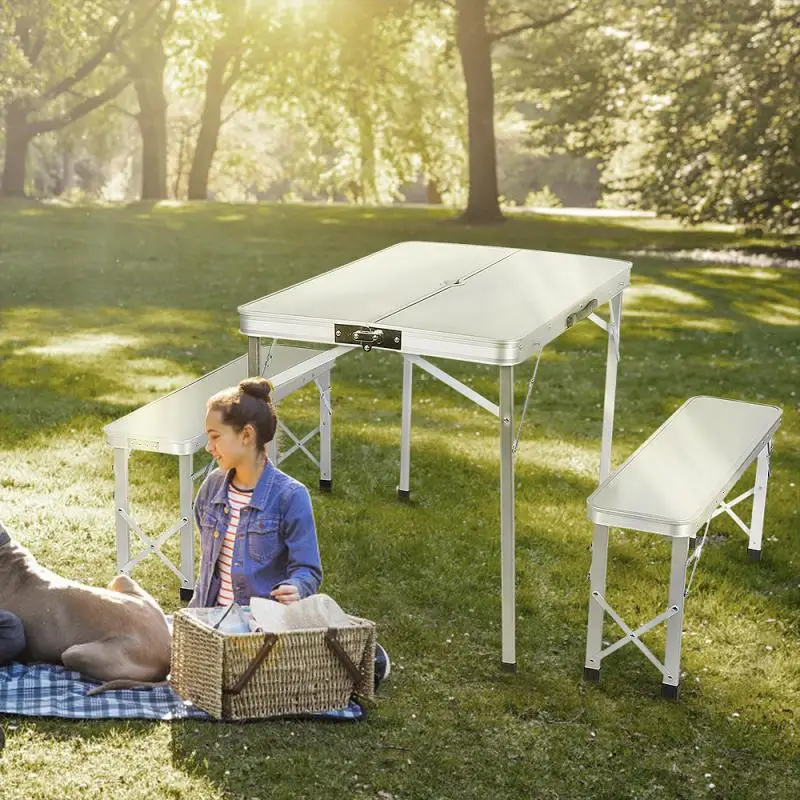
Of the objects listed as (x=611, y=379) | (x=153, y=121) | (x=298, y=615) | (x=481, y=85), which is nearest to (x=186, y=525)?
(x=298, y=615)

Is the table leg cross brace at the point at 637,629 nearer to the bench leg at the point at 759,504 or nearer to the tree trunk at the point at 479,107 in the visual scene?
the bench leg at the point at 759,504

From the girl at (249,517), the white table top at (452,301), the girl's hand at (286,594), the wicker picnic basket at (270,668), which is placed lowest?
the wicker picnic basket at (270,668)

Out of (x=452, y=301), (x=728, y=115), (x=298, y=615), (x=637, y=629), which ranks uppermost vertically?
(x=728, y=115)

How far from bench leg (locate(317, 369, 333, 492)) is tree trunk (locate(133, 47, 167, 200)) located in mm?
25217

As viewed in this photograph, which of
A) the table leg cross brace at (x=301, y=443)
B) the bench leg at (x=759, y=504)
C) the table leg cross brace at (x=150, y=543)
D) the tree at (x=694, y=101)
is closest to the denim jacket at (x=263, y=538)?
the table leg cross brace at (x=150, y=543)

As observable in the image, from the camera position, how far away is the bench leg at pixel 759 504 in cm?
793

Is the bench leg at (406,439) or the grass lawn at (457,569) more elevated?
the bench leg at (406,439)

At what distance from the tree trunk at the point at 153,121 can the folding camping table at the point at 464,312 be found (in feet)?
87.1

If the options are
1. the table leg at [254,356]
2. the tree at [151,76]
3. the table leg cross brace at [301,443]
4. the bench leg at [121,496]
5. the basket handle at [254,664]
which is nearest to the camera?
the basket handle at [254,664]

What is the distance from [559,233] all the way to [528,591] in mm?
20189

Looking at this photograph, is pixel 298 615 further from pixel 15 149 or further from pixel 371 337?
pixel 15 149

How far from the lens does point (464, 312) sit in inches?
249

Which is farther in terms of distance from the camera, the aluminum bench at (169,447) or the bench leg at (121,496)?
the bench leg at (121,496)

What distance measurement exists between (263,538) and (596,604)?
1.74 metres
